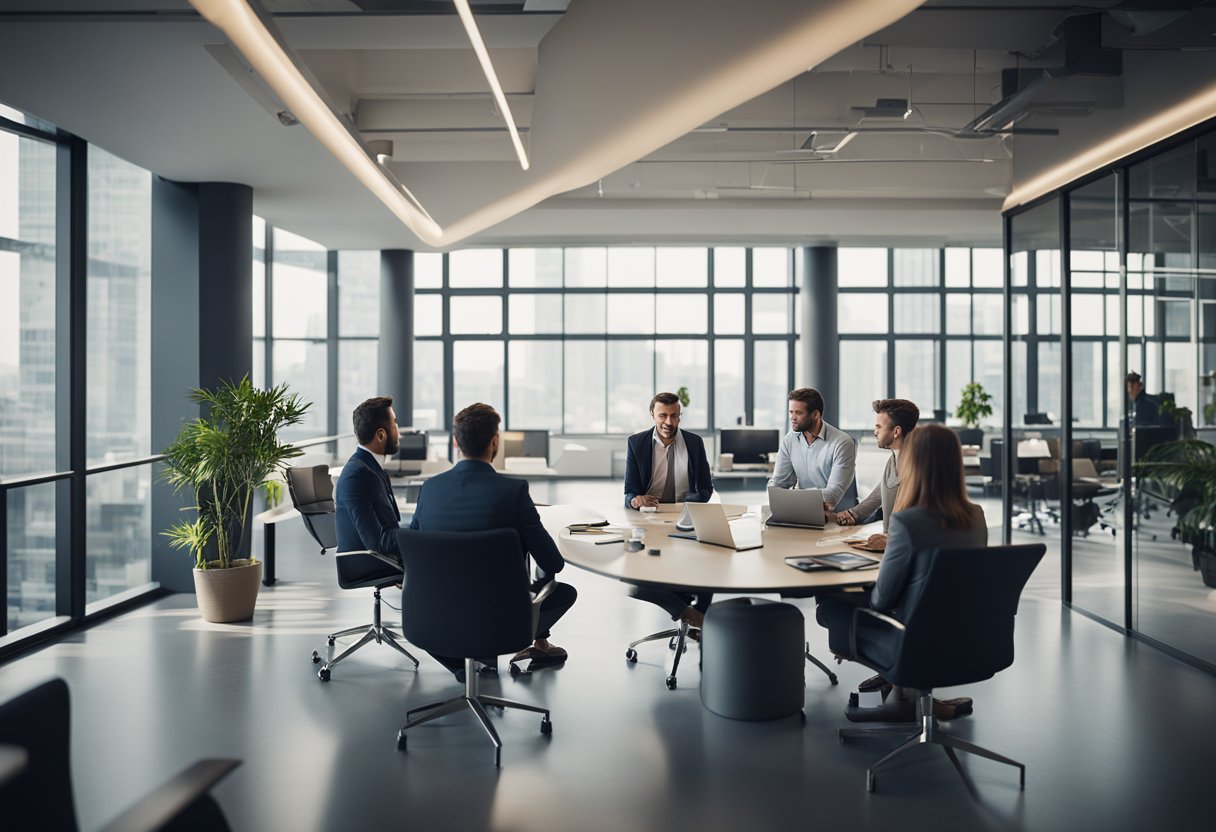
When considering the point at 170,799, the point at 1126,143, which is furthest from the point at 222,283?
the point at 1126,143

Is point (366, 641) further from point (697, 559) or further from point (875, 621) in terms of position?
point (875, 621)

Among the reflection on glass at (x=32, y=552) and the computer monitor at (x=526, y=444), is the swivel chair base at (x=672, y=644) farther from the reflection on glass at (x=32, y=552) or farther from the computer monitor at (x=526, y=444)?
the computer monitor at (x=526, y=444)

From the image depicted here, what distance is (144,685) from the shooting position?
4805 millimetres

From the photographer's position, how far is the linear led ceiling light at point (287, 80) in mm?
3014

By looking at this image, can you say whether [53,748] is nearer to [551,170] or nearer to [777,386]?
[551,170]

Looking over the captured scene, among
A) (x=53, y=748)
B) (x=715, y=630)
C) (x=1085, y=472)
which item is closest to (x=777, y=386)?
(x=1085, y=472)

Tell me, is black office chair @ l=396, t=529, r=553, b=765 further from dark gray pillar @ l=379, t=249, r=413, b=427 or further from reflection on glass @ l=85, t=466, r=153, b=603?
dark gray pillar @ l=379, t=249, r=413, b=427

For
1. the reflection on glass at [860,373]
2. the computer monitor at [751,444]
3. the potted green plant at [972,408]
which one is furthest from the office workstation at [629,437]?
the reflection on glass at [860,373]

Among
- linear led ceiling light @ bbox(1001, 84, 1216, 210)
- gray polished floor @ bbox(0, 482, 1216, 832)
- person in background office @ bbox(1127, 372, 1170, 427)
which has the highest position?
linear led ceiling light @ bbox(1001, 84, 1216, 210)

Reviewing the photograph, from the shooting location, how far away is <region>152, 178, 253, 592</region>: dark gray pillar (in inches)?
279

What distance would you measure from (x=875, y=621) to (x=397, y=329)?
35.1 feet

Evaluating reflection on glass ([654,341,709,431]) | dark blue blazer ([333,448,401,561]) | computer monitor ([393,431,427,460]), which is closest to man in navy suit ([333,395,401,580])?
dark blue blazer ([333,448,401,561])

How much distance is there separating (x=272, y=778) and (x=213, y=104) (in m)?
3.90

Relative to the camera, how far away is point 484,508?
3.79 meters
